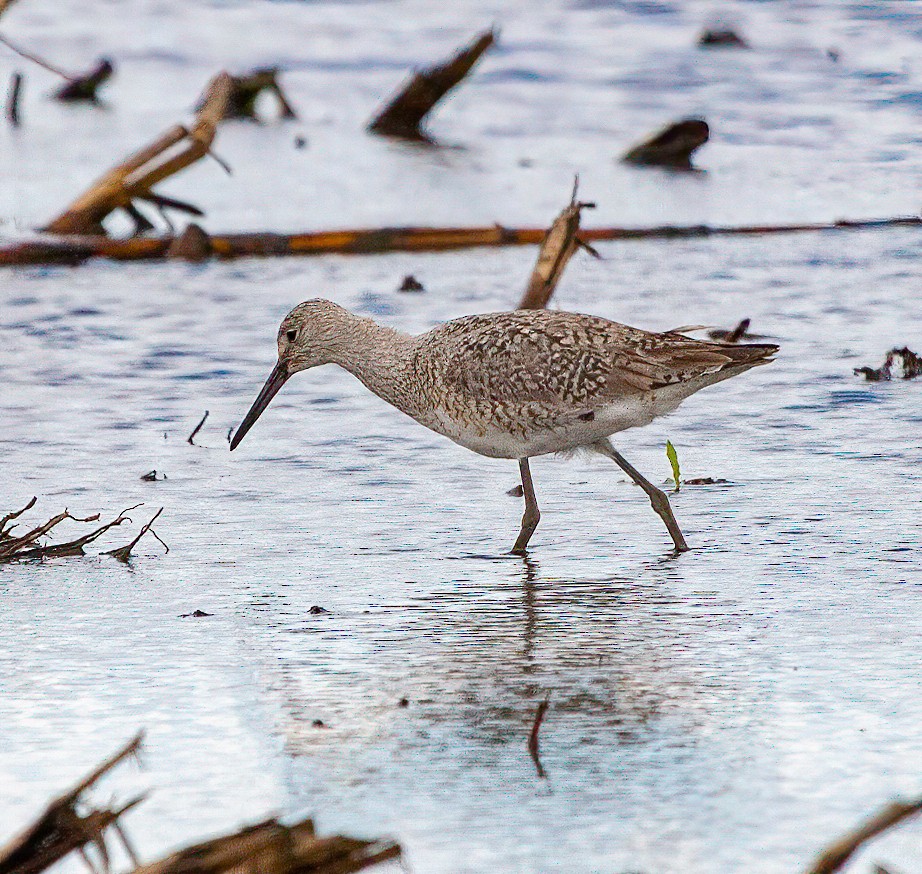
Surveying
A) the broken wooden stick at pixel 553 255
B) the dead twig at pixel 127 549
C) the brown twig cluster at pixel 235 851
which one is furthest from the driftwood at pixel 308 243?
the brown twig cluster at pixel 235 851

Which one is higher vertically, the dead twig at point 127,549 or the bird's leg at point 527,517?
the dead twig at point 127,549

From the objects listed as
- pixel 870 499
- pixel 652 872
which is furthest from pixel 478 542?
pixel 652 872

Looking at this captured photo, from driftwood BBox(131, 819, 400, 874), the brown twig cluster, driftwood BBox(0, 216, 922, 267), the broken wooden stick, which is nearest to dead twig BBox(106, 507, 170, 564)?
the brown twig cluster

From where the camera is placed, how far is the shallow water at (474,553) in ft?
15.6

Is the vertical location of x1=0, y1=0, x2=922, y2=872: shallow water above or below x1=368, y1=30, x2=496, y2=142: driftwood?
above

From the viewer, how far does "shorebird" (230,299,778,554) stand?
24.0 feet

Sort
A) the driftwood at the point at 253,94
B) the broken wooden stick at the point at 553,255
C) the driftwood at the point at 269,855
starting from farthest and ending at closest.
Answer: the driftwood at the point at 253,94 → the broken wooden stick at the point at 553,255 → the driftwood at the point at 269,855

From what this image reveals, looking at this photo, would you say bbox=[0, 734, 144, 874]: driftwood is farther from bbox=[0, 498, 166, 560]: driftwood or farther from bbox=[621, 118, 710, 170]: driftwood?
bbox=[621, 118, 710, 170]: driftwood

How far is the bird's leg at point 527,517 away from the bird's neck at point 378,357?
2.38 ft

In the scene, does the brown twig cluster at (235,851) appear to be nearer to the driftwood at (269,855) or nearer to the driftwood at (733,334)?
the driftwood at (269,855)

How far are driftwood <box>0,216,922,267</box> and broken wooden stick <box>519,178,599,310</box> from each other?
2.37 m

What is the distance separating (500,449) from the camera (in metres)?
7.44

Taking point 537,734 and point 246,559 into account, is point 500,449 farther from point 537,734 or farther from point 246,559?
point 537,734

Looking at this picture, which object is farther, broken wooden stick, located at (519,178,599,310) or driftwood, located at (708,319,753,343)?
broken wooden stick, located at (519,178,599,310)
